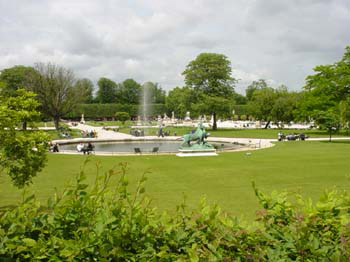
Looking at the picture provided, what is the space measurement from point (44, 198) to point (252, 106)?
64.2m

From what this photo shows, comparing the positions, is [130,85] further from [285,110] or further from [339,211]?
[339,211]

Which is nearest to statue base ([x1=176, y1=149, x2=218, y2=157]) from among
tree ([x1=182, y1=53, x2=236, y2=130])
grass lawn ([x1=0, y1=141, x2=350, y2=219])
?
grass lawn ([x1=0, y1=141, x2=350, y2=219])

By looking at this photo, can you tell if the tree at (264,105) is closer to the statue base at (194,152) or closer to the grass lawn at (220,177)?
the grass lawn at (220,177)

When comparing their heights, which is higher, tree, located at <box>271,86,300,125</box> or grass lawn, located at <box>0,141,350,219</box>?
tree, located at <box>271,86,300,125</box>

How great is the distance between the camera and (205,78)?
64.9 metres

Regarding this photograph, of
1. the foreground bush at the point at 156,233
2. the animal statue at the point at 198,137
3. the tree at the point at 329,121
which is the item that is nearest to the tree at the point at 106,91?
the tree at the point at 329,121

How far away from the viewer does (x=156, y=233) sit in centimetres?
335

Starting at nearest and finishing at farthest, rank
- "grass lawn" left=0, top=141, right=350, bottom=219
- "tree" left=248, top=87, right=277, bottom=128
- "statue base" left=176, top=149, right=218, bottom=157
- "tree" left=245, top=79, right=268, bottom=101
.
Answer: "grass lawn" left=0, top=141, right=350, bottom=219, "statue base" left=176, top=149, right=218, bottom=157, "tree" left=248, top=87, right=277, bottom=128, "tree" left=245, top=79, right=268, bottom=101

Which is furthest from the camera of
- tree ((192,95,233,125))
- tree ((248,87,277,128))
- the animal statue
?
tree ((248,87,277,128))

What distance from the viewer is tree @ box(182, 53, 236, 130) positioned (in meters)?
64.6

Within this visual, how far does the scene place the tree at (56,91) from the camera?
62.1m

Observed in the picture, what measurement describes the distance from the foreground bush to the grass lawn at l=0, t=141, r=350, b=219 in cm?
611

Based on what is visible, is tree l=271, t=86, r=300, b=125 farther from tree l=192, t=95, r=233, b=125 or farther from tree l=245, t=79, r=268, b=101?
tree l=245, t=79, r=268, b=101

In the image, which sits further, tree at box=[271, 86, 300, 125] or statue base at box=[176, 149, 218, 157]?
tree at box=[271, 86, 300, 125]
